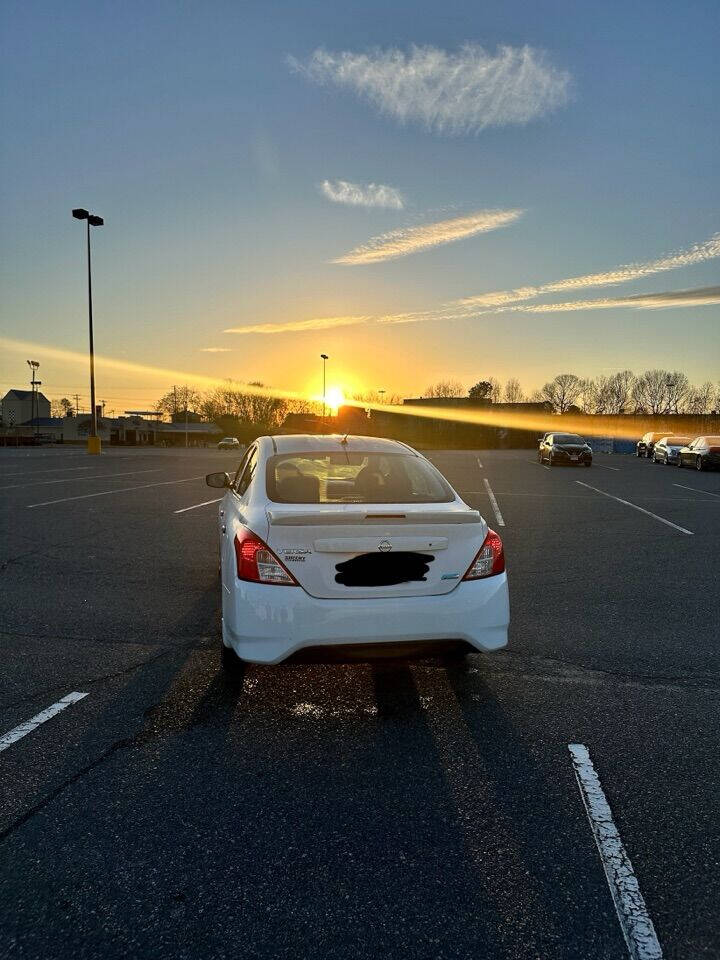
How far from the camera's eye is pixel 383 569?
139 inches

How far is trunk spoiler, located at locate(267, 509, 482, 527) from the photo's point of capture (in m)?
3.51

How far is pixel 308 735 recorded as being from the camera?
11.0 ft

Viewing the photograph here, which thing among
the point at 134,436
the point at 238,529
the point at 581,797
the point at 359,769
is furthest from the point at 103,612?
the point at 134,436

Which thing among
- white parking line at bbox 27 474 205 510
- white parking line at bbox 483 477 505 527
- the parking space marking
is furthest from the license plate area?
the parking space marking

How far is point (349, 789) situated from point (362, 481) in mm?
2364

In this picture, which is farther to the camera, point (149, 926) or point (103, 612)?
point (103, 612)

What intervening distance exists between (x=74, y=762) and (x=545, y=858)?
225cm

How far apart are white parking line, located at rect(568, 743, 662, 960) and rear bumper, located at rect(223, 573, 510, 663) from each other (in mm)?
953

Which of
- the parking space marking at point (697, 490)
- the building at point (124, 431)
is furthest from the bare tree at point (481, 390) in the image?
the parking space marking at point (697, 490)

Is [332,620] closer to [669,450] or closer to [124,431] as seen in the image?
[669,450]

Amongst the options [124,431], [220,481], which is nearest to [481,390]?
[124,431]

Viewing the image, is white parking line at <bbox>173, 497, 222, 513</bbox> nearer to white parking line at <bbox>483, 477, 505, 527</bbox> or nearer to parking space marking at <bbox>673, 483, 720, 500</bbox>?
white parking line at <bbox>483, 477, 505, 527</bbox>

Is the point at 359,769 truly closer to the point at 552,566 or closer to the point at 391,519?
the point at 391,519

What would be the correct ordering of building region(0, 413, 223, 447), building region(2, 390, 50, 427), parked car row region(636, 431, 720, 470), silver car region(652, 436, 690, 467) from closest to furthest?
parked car row region(636, 431, 720, 470) → silver car region(652, 436, 690, 467) → building region(0, 413, 223, 447) → building region(2, 390, 50, 427)
